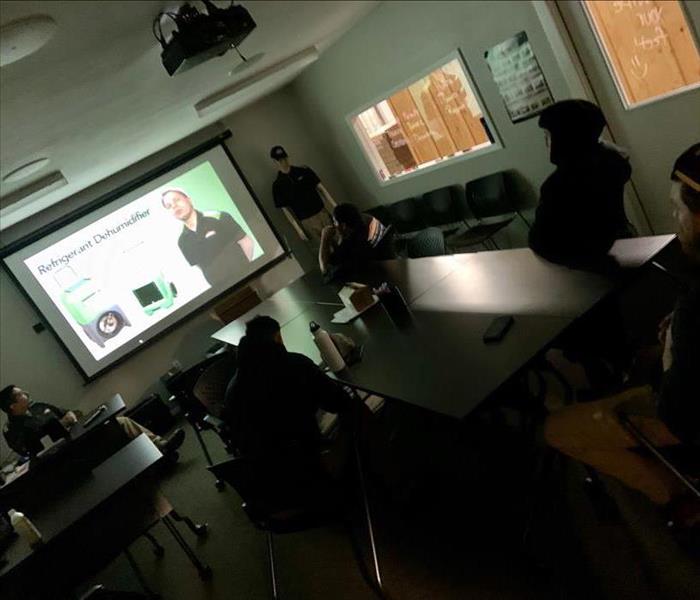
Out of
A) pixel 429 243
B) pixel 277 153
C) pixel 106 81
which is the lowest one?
pixel 429 243

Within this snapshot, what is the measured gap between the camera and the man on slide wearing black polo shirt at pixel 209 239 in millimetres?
6543

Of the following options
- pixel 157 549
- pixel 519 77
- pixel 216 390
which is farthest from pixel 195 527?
pixel 519 77

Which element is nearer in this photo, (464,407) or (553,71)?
(464,407)

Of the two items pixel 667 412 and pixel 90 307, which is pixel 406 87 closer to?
pixel 90 307

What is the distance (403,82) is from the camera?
547 centimetres

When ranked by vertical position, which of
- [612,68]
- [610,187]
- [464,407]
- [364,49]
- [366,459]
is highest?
[364,49]

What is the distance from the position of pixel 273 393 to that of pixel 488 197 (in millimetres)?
3312

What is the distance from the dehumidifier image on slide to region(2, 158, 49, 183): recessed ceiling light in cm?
245

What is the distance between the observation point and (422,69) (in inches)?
203

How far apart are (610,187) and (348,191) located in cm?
544

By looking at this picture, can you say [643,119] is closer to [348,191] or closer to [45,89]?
[45,89]

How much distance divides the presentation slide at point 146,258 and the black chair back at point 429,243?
3176 millimetres

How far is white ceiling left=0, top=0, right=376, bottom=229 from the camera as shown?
2109mm

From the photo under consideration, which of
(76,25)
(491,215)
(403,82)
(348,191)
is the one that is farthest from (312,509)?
(348,191)
